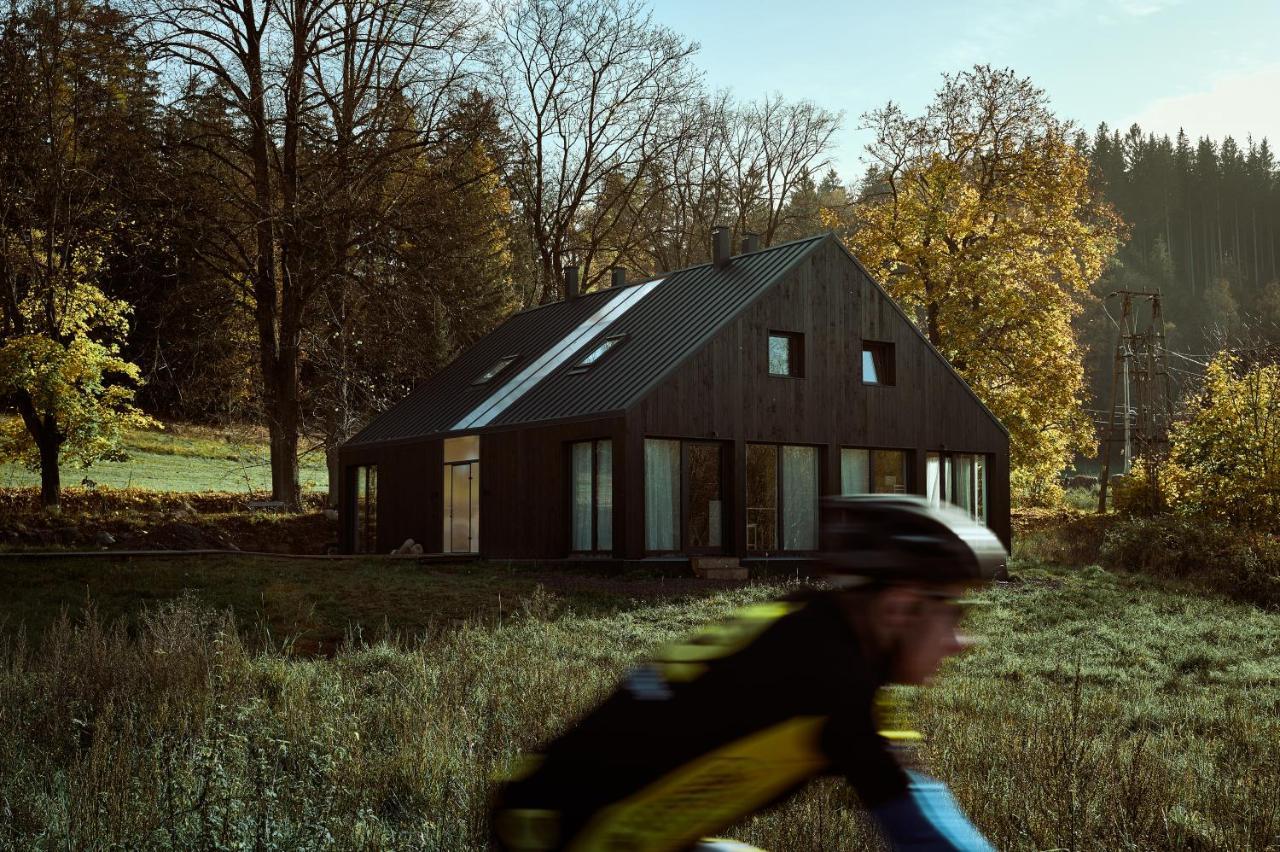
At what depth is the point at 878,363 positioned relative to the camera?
26.8 meters

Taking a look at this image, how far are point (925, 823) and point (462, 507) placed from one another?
2457 centimetres

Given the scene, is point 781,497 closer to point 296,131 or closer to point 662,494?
point 662,494

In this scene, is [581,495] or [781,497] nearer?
[581,495]

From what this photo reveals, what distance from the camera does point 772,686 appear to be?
2412 millimetres

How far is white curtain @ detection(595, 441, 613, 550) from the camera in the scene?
22703 millimetres

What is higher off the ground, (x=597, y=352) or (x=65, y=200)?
(x=65, y=200)

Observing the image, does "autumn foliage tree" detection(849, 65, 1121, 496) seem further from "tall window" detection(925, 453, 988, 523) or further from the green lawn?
the green lawn

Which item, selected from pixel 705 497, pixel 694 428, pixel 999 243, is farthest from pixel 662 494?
pixel 999 243

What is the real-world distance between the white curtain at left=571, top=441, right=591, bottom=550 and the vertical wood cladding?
1.44 metres

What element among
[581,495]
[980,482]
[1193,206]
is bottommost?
[581,495]

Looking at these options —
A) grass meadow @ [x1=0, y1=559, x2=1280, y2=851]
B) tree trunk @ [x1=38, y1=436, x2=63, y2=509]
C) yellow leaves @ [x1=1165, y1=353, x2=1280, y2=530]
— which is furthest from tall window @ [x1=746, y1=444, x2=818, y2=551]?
tree trunk @ [x1=38, y1=436, x2=63, y2=509]

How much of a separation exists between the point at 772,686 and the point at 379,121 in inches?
1129

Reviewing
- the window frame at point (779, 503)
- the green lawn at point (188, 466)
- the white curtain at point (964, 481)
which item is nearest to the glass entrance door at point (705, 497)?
the window frame at point (779, 503)

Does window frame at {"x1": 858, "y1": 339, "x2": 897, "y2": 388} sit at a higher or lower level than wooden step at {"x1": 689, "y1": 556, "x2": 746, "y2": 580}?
higher
